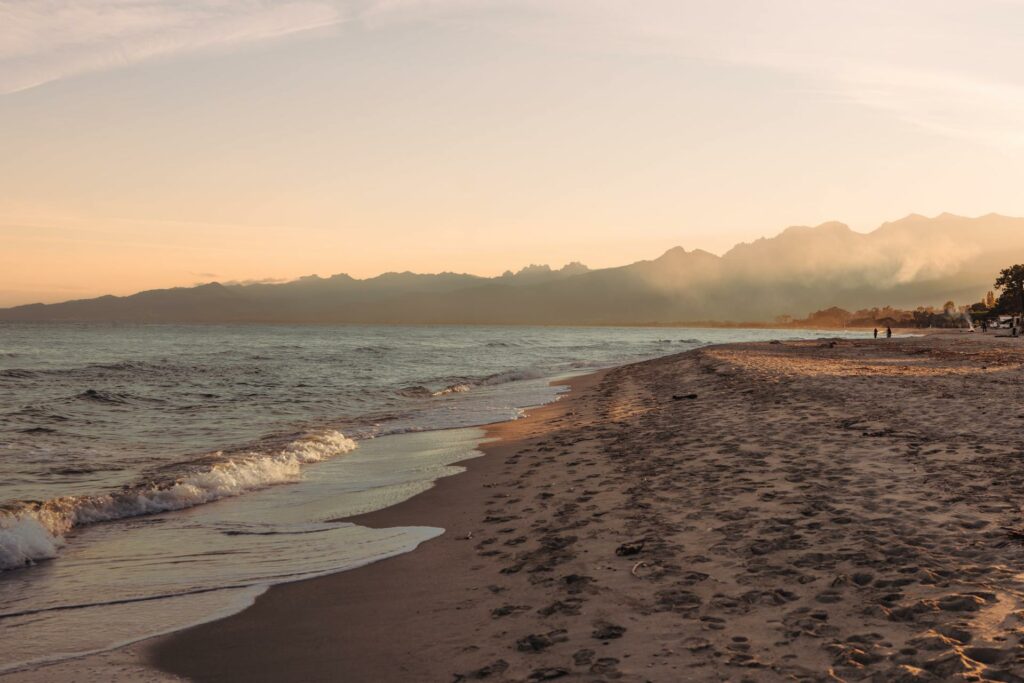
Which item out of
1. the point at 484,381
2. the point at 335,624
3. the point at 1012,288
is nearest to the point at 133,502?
the point at 335,624

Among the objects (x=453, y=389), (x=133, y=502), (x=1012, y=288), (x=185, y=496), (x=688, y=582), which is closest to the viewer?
(x=688, y=582)

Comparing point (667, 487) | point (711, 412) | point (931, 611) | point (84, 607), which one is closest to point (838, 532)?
point (931, 611)

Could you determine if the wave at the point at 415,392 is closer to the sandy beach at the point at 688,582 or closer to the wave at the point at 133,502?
the wave at the point at 133,502

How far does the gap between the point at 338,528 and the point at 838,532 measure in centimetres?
634

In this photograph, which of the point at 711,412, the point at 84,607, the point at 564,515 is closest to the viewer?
the point at 84,607

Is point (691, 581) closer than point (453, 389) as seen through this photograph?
Yes

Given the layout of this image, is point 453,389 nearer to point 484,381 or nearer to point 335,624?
point 484,381

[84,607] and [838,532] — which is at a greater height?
[838,532]

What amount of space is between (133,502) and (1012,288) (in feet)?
534

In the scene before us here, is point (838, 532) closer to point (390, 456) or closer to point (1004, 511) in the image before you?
point (1004, 511)

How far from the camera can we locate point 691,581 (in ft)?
19.9

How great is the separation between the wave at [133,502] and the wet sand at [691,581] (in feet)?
11.9

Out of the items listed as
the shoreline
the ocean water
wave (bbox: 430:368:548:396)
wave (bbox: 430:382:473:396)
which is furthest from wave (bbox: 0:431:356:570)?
wave (bbox: 430:368:548:396)

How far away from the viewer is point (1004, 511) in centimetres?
721
